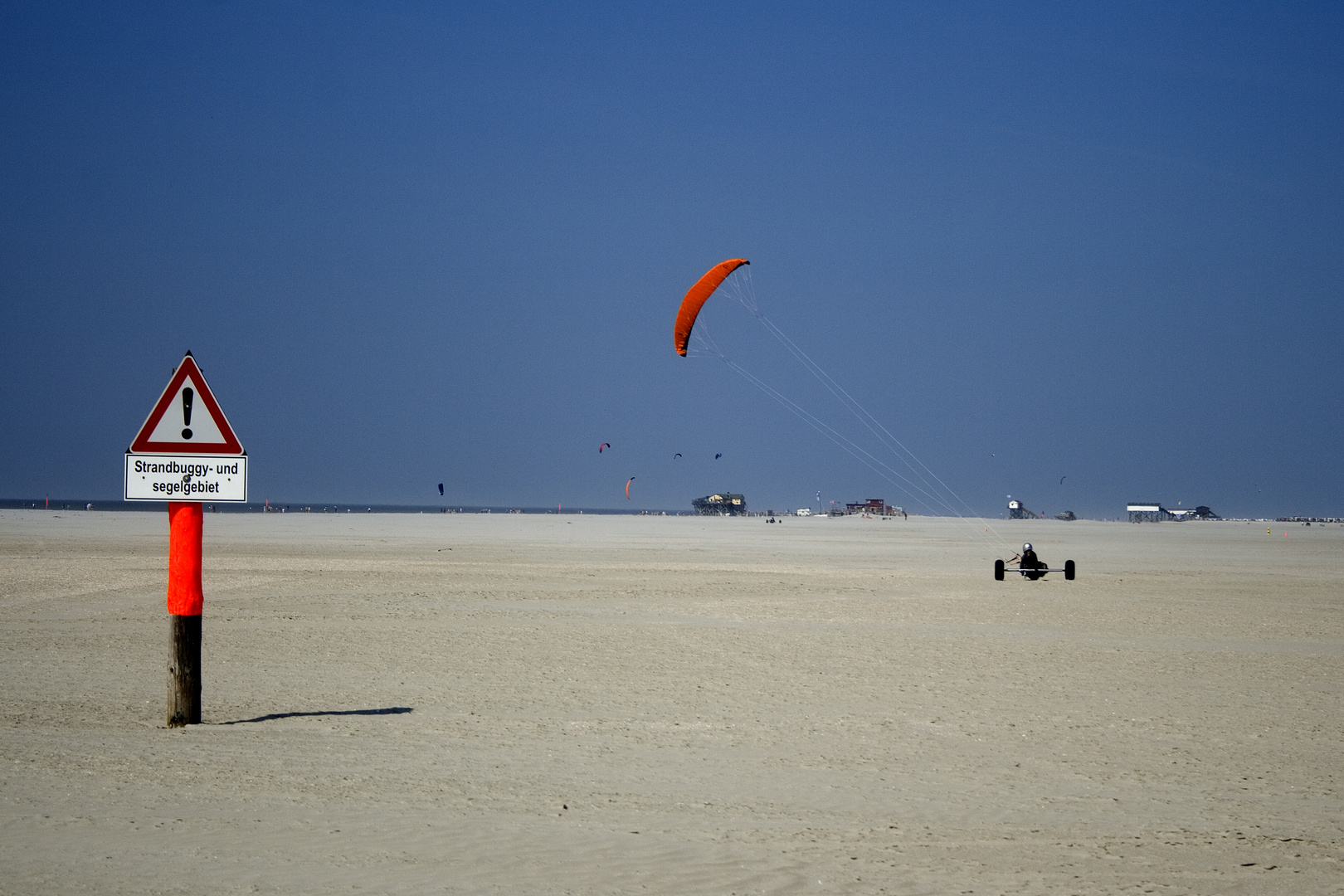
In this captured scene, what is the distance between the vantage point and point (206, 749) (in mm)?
7422

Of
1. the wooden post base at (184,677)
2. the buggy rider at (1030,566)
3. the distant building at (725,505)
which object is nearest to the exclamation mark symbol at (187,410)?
the wooden post base at (184,677)

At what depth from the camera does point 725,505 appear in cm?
16225

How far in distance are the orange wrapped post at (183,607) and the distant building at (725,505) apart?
151287mm

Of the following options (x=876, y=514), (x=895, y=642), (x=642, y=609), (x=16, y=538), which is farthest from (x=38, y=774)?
(x=876, y=514)

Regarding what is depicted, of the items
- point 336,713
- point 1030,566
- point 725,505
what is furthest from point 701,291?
point 725,505

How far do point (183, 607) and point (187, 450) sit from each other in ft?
3.75

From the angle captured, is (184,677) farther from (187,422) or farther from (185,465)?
(187,422)

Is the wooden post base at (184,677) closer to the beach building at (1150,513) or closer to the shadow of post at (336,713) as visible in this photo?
the shadow of post at (336,713)

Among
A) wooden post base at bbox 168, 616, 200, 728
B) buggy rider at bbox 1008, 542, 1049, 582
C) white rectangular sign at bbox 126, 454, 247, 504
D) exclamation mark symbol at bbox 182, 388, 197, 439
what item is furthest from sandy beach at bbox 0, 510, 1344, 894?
buggy rider at bbox 1008, 542, 1049, 582

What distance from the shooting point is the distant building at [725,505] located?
162250mm

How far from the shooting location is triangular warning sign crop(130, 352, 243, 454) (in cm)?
770

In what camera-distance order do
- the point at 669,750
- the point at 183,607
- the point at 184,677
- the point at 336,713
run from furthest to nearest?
1. the point at 336,713
2. the point at 184,677
3. the point at 183,607
4. the point at 669,750

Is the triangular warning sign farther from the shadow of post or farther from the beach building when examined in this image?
the beach building

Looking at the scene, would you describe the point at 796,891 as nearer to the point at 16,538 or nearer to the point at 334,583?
the point at 334,583
